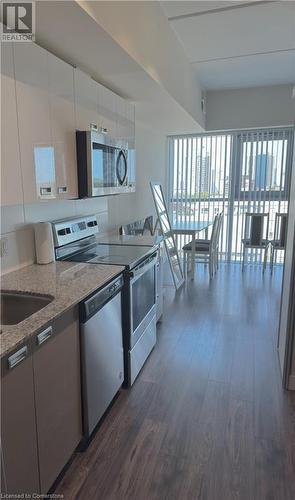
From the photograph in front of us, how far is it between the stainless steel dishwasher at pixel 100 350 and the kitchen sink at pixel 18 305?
225 mm

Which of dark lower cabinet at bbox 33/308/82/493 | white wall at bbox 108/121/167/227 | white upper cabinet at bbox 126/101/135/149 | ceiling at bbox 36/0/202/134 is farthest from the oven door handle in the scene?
ceiling at bbox 36/0/202/134

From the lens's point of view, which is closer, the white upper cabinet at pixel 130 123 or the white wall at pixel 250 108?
the white upper cabinet at pixel 130 123

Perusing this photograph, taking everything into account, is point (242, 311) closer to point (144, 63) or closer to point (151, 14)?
point (144, 63)

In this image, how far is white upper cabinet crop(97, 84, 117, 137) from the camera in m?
2.47

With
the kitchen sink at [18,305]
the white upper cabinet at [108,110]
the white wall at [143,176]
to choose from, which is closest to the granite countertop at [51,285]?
the kitchen sink at [18,305]

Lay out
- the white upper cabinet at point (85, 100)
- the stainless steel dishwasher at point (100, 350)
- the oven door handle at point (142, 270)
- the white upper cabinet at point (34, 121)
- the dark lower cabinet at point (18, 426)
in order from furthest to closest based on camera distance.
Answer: the oven door handle at point (142, 270) → the white upper cabinet at point (85, 100) → the stainless steel dishwasher at point (100, 350) → the white upper cabinet at point (34, 121) → the dark lower cabinet at point (18, 426)

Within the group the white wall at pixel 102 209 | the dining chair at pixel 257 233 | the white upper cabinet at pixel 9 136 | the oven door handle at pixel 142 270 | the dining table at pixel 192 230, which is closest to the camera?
the white upper cabinet at pixel 9 136

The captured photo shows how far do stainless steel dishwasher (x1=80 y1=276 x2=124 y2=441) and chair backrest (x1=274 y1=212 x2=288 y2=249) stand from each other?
382 cm

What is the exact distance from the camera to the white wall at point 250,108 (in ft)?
16.1

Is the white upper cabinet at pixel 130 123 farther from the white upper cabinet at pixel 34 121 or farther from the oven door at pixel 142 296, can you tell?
the white upper cabinet at pixel 34 121

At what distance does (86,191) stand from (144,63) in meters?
1.01

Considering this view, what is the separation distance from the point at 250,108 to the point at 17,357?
5.15m

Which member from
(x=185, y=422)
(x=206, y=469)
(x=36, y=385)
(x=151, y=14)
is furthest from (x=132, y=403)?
(x=151, y=14)

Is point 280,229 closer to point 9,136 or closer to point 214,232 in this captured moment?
point 214,232
